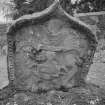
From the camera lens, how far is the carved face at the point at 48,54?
2609 millimetres

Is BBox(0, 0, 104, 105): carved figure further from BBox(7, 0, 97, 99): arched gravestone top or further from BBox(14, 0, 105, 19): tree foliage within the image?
BBox(14, 0, 105, 19): tree foliage

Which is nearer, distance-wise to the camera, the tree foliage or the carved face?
the carved face

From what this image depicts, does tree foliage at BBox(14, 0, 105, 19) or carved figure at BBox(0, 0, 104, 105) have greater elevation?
tree foliage at BBox(14, 0, 105, 19)

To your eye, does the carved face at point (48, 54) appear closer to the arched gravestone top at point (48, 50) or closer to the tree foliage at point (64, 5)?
the arched gravestone top at point (48, 50)

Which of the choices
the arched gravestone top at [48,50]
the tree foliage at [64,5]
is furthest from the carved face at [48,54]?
the tree foliage at [64,5]

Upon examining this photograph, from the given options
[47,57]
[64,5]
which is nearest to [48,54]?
[47,57]

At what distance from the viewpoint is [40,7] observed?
6.41 m

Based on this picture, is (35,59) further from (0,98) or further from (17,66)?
(0,98)

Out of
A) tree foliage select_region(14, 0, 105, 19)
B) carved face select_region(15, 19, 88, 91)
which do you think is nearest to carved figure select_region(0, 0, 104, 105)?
carved face select_region(15, 19, 88, 91)

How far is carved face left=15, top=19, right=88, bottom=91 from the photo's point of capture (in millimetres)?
2609

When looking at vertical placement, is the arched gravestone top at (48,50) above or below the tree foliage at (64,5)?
below

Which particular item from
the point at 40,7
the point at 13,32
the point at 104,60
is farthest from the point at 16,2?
the point at 13,32

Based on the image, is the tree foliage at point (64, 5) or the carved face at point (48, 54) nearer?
the carved face at point (48, 54)

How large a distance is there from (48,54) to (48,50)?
0.16ft
